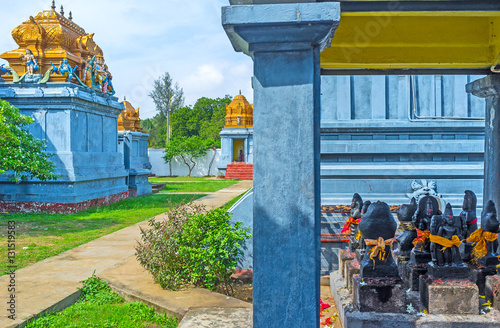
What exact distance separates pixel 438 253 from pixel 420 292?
385mm

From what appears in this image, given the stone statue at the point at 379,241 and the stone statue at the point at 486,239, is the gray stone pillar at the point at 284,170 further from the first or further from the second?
the stone statue at the point at 486,239

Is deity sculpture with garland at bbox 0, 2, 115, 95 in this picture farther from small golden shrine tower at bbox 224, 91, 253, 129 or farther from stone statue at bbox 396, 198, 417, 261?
small golden shrine tower at bbox 224, 91, 253, 129

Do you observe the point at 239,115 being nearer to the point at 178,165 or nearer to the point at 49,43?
the point at 178,165

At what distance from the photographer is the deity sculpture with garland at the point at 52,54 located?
1219 cm

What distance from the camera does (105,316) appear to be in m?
4.33

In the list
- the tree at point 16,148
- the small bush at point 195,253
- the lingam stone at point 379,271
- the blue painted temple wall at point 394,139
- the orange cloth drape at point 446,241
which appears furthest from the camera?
the tree at point 16,148

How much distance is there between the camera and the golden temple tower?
12453 mm

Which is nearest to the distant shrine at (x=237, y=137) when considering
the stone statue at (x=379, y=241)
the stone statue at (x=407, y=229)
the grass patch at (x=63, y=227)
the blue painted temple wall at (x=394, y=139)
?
the grass patch at (x=63, y=227)

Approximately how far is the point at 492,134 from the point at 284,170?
3.22 m

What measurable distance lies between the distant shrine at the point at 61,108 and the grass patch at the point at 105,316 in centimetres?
762

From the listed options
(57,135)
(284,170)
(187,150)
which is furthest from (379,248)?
(187,150)

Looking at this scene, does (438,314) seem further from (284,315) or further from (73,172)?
(73,172)

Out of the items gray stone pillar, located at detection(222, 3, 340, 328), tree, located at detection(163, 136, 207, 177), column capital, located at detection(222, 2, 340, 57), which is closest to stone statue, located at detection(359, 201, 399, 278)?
gray stone pillar, located at detection(222, 3, 340, 328)

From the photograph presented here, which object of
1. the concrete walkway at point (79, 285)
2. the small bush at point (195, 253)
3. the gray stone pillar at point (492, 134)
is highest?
the gray stone pillar at point (492, 134)
